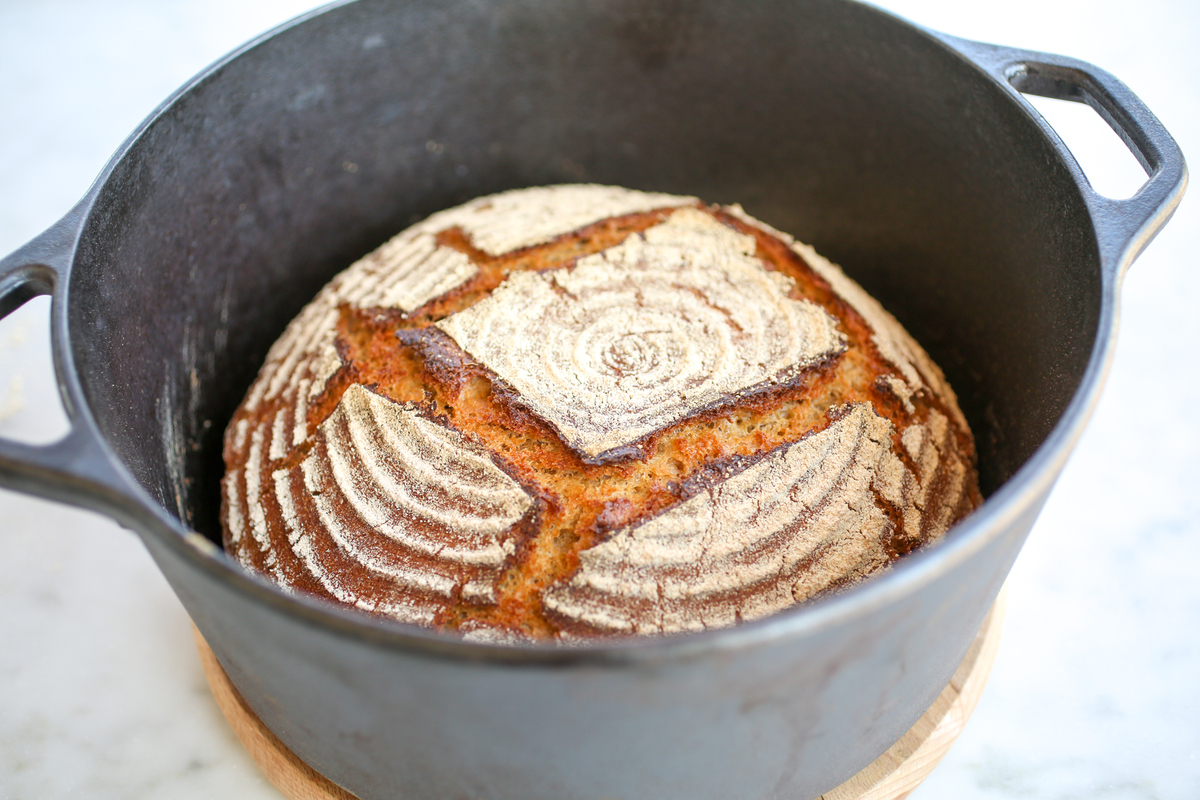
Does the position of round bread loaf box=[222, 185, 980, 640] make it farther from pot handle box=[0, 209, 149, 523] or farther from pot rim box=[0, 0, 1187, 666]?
pot handle box=[0, 209, 149, 523]

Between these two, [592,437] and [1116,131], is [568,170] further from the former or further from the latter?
[1116,131]

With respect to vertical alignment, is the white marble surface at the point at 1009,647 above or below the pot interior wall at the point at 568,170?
below

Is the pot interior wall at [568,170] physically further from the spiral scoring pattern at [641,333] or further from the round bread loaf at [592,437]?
the spiral scoring pattern at [641,333]

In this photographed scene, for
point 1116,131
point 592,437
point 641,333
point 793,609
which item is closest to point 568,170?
point 641,333

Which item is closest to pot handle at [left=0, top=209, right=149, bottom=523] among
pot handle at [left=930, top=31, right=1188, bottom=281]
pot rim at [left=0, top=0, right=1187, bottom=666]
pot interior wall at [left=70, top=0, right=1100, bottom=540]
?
pot rim at [left=0, top=0, right=1187, bottom=666]

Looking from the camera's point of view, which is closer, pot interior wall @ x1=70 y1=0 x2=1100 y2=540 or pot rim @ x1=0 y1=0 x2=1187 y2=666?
pot rim @ x1=0 y1=0 x2=1187 y2=666

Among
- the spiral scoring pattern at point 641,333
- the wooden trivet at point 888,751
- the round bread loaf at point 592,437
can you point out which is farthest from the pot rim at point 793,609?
the wooden trivet at point 888,751
